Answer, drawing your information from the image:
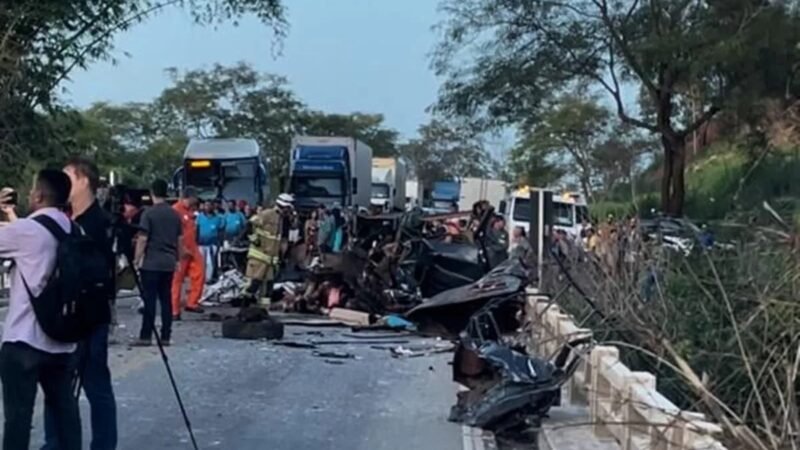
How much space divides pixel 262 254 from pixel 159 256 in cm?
674

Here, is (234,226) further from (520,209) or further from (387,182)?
(387,182)

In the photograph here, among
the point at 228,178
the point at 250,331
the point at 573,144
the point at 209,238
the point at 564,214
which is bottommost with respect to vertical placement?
the point at 250,331

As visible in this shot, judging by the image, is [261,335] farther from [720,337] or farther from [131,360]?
[720,337]

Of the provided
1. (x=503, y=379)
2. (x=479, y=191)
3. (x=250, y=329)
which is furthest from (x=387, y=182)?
(x=503, y=379)

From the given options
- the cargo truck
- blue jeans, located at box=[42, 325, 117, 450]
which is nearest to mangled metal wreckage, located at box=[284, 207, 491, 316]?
blue jeans, located at box=[42, 325, 117, 450]

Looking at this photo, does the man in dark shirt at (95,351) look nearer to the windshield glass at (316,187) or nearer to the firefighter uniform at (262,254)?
the firefighter uniform at (262,254)

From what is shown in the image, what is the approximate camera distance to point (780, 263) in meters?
8.59

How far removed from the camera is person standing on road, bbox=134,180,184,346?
50.5 feet

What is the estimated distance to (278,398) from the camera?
12.6m

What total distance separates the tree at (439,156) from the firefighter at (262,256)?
76362 mm

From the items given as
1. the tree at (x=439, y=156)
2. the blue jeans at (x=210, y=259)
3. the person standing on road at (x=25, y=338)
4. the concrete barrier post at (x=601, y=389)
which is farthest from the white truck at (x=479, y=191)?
the person standing on road at (x=25, y=338)

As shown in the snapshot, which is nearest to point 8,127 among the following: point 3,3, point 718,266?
point 3,3

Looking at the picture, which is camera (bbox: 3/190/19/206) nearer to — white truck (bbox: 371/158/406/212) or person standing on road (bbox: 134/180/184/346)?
person standing on road (bbox: 134/180/184/346)

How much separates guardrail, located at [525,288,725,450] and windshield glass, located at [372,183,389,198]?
143 feet
